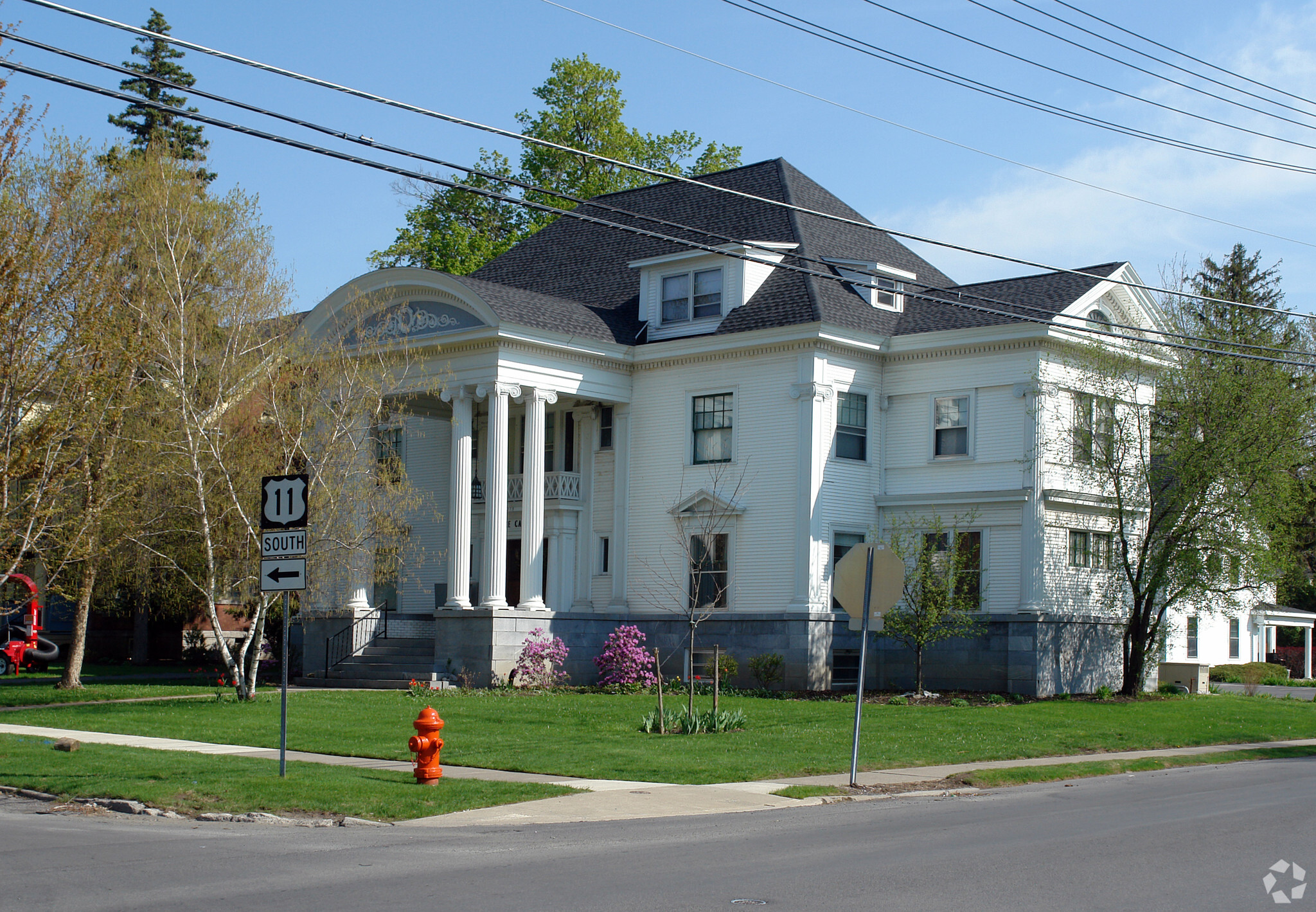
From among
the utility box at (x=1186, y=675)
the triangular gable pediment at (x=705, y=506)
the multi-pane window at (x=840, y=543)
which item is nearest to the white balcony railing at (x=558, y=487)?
the triangular gable pediment at (x=705, y=506)

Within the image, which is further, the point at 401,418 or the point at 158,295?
the point at 401,418

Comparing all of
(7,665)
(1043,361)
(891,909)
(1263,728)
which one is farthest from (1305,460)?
(7,665)

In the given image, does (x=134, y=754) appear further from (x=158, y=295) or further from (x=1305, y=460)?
(x=1305, y=460)

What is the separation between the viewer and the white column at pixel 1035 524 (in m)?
30.0

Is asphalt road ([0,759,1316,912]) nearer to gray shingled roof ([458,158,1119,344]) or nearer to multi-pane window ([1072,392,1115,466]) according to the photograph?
multi-pane window ([1072,392,1115,466])

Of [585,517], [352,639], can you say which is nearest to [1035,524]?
[585,517]

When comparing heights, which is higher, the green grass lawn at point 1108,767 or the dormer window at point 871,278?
the dormer window at point 871,278

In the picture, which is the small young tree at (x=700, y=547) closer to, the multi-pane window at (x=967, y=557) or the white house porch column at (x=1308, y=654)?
the multi-pane window at (x=967, y=557)

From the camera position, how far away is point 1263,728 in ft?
83.3

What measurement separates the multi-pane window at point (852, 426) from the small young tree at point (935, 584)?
2021mm

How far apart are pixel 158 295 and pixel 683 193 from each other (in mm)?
16612

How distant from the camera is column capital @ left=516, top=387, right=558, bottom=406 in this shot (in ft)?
105

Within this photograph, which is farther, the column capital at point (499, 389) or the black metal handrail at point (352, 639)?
the black metal handrail at point (352, 639)

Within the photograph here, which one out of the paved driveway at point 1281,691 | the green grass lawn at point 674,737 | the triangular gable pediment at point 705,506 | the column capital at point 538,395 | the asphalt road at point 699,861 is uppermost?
the column capital at point 538,395
